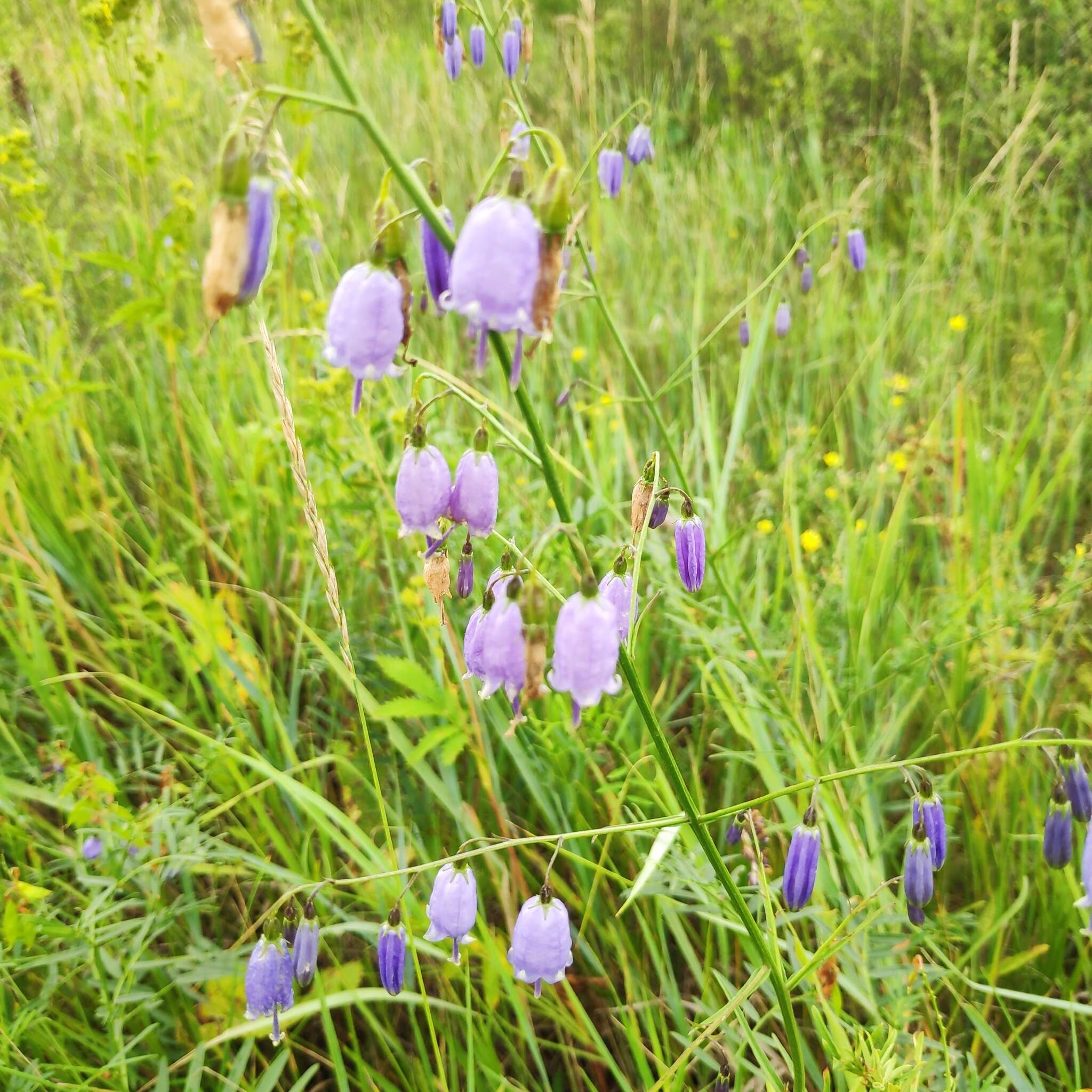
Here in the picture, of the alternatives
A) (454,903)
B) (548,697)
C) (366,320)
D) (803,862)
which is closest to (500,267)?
(366,320)

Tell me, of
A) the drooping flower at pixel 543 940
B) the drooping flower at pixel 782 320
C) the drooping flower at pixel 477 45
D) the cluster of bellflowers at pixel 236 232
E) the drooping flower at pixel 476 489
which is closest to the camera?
the cluster of bellflowers at pixel 236 232

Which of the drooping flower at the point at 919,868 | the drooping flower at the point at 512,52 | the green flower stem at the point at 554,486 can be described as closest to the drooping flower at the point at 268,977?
the green flower stem at the point at 554,486

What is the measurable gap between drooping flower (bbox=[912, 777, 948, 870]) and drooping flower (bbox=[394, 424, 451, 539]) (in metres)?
0.96

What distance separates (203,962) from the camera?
78.2 inches

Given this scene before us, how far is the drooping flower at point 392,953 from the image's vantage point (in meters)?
1.55

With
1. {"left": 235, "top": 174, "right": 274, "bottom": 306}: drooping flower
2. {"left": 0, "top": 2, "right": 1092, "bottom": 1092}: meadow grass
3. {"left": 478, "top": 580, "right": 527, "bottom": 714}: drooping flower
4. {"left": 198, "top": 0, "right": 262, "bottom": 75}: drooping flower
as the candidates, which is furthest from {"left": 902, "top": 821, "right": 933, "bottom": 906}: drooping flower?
{"left": 198, "top": 0, "right": 262, "bottom": 75}: drooping flower

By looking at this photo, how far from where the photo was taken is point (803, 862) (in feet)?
5.23

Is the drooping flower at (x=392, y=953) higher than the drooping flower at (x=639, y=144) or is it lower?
lower

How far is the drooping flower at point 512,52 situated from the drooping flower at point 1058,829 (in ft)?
7.45

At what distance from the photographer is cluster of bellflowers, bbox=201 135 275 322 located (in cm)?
94

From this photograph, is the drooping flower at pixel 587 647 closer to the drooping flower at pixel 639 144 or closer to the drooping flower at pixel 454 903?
the drooping flower at pixel 454 903

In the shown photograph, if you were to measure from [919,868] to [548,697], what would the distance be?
0.96m

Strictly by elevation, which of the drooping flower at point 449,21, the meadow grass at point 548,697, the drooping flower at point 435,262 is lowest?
the meadow grass at point 548,697

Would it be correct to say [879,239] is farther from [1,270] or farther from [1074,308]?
[1,270]
